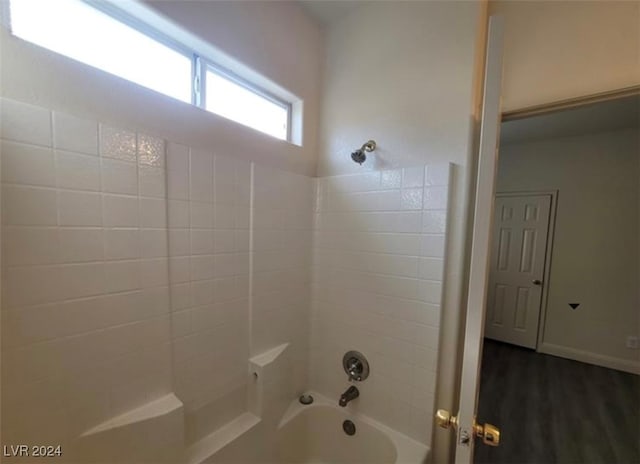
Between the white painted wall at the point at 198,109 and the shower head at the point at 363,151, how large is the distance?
1.08ft

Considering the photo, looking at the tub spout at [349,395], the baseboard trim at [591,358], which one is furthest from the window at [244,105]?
the baseboard trim at [591,358]

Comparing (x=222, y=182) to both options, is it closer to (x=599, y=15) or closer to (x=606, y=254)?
(x=599, y=15)

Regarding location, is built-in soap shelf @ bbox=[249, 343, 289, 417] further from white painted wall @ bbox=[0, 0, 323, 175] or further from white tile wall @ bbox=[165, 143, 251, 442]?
white painted wall @ bbox=[0, 0, 323, 175]

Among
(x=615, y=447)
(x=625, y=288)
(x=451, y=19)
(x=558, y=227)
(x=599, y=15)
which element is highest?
(x=451, y=19)

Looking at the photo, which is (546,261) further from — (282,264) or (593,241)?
(282,264)

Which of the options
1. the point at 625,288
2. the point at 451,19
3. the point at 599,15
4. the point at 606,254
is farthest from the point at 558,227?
the point at 451,19

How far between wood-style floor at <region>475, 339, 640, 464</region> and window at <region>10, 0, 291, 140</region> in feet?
8.89

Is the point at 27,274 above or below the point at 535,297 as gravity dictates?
above

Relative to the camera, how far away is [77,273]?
85 cm

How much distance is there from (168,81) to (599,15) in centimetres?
179

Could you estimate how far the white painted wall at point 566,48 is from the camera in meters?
1.01

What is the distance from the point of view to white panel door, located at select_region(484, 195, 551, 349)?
3195 millimetres

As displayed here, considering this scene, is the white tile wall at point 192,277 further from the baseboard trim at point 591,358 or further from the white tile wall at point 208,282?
the baseboard trim at point 591,358

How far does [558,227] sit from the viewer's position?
310cm
